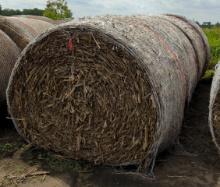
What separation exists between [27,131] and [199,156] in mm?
1911

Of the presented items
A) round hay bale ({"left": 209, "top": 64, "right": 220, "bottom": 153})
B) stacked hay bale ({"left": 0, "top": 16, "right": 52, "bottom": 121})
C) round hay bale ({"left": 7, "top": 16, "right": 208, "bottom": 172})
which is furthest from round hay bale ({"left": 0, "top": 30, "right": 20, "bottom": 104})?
round hay bale ({"left": 209, "top": 64, "right": 220, "bottom": 153})

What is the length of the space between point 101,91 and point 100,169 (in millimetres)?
803

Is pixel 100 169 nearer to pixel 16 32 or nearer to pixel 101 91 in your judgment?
pixel 101 91

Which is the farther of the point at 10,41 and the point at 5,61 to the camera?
the point at 10,41

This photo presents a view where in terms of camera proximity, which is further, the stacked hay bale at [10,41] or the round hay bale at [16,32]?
the round hay bale at [16,32]

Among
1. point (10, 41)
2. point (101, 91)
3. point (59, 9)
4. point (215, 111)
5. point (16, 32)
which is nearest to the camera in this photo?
point (215, 111)

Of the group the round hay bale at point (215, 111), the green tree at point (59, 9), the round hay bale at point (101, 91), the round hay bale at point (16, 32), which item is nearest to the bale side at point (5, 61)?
the round hay bale at point (16, 32)

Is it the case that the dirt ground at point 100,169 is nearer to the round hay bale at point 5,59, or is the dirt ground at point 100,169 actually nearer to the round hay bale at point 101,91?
the round hay bale at point 101,91

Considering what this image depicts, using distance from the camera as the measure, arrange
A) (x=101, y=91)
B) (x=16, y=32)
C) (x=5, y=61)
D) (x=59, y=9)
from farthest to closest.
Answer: (x=59, y=9)
(x=16, y=32)
(x=5, y=61)
(x=101, y=91)

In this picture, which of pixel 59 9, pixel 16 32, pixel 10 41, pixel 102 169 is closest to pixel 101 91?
pixel 102 169

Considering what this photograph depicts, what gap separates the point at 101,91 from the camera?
14.5ft

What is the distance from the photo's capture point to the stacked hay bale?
5484 millimetres

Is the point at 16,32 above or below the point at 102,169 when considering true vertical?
above

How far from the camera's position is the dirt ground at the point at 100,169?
13.8 ft
